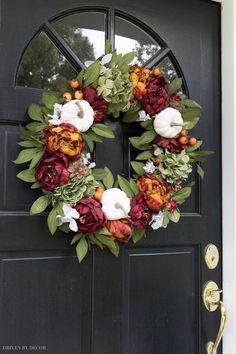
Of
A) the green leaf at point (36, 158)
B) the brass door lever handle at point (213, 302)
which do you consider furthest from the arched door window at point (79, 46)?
the brass door lever handle at point (213, 302)

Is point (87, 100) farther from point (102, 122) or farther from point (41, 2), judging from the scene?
A: point (41, 2)

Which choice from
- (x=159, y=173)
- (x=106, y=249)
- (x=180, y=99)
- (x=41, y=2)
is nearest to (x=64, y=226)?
(x=106, y=249)

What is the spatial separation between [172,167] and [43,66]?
453 mm

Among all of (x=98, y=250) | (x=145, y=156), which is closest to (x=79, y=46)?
(x=145, y=156)

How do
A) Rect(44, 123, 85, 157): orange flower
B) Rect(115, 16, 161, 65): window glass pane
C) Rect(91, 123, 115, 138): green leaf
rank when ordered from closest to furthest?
Rect(44, 123, 85, 157): orange flower
Rect(91, 123, 115, 138): green leaf
Rect(115, 16, 161, 65): window glass pane

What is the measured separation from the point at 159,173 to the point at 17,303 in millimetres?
506

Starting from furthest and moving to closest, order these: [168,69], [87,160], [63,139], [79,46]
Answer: [168,69] → [79,46] → [87,160] → [63,139]

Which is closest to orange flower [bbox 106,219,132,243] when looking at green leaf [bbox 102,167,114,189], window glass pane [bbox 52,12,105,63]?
green leaf [bbox 102,167,114,189]

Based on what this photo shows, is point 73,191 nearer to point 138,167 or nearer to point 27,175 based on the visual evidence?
point 27,175

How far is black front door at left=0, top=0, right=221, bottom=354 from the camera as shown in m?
0.93

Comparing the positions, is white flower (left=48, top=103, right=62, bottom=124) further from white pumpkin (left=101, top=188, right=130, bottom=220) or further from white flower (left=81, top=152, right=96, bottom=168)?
white pumpkin (left=101, top=188, right=130, bottom=220)

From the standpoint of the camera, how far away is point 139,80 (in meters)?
0.94

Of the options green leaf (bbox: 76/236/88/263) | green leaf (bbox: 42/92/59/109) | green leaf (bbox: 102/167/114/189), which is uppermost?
green leaf (bbox: 42/92/59/109)

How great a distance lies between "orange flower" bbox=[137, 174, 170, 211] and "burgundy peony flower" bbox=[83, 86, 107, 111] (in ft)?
0.72
